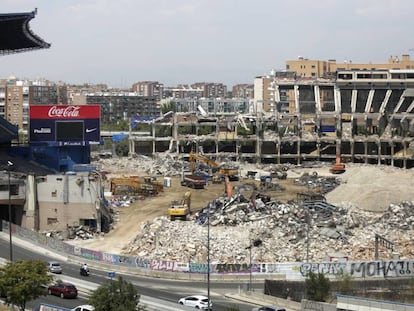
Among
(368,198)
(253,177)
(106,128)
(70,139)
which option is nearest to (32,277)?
(368,198)

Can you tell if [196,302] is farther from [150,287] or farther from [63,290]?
[150,287]

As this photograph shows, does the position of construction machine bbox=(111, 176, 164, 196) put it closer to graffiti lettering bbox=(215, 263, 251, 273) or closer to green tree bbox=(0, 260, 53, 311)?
graffiti lettering bbox=(215, 263, 251, 273)

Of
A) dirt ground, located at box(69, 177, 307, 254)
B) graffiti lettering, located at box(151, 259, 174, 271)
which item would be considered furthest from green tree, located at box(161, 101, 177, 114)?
graffiti lettering, located at box(151, 259, 174, 271)

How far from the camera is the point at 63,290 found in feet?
126

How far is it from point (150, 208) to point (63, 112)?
37.5 ft

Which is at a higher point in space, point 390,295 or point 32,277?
point 32,277

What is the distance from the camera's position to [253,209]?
5959 centimetres

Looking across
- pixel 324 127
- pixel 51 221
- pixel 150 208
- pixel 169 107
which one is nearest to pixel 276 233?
pixel 51 221

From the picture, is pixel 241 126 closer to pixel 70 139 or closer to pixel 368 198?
pixel 70 139

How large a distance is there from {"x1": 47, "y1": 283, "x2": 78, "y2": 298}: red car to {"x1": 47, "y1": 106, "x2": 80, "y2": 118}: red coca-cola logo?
124ft

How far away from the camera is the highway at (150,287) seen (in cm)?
3728

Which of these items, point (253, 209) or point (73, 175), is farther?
point (73, 175)

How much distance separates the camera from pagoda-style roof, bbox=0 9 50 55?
72.1m

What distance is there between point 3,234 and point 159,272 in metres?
13.4
